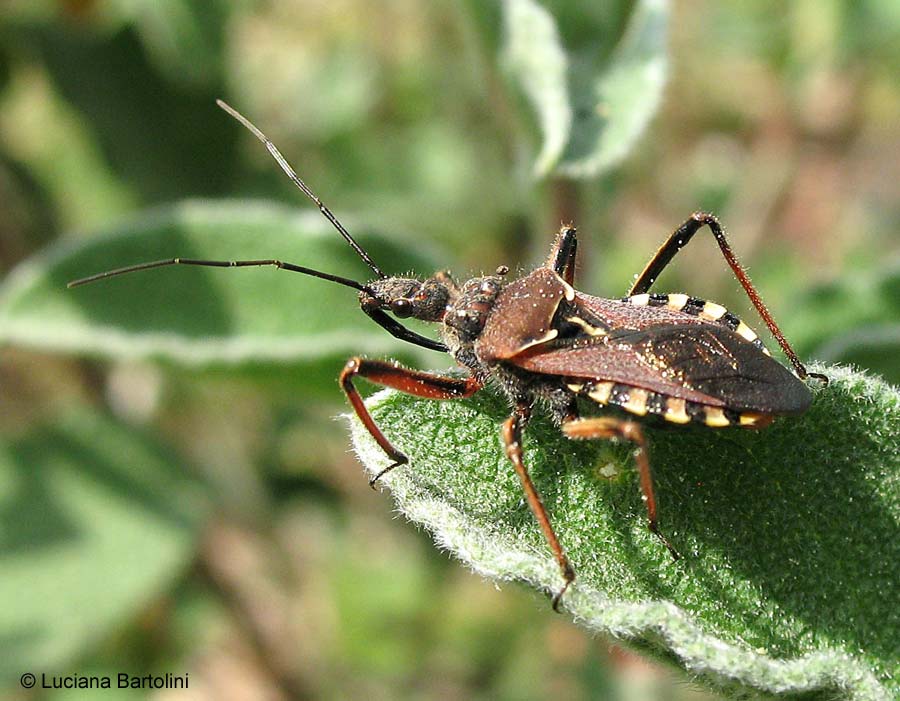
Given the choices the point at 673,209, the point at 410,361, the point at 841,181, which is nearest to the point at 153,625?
the point at 410,361

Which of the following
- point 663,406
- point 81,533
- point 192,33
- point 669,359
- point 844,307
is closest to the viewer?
point 663,406

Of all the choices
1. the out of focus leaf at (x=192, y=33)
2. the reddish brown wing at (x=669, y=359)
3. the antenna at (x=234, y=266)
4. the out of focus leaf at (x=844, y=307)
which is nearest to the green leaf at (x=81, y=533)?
the antenna at (x=234, y=266)

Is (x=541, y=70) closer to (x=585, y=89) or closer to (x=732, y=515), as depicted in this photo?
(x=585, y=89)

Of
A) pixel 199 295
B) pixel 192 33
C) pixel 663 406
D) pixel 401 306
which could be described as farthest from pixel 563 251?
pixel 192 33

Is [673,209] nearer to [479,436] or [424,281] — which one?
[424,281]

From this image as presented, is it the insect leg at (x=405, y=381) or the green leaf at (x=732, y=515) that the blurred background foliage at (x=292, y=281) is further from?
the green leaf at (x=732, y=515)
